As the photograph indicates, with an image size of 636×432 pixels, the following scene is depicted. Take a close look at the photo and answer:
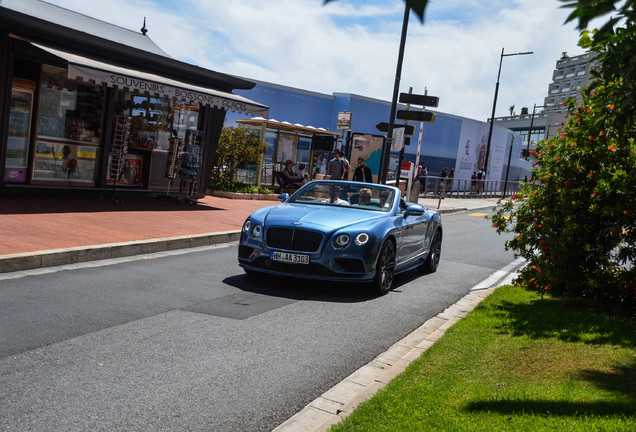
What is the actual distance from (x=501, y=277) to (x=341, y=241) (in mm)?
4318

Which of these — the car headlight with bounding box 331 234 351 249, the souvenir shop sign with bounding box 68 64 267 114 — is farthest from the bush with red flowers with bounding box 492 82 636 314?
the souvenir shop sign with bounding box 68 64 267 114

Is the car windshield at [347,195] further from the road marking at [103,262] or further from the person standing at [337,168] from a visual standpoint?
the person standing at [337,168]

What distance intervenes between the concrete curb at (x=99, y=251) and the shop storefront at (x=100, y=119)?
3784 mm

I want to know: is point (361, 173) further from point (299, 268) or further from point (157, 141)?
point (299, 268)

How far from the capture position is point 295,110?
32906 millimetres

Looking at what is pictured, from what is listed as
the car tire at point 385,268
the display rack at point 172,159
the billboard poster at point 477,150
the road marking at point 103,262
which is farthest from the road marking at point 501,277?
the billboard poster at point 477,150

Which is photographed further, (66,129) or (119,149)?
(119,149)

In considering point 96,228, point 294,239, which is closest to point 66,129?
point 96,228

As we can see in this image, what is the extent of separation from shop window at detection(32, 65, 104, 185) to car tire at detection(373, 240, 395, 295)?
9.04m

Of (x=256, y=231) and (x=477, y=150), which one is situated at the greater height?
(x=477, y=150)

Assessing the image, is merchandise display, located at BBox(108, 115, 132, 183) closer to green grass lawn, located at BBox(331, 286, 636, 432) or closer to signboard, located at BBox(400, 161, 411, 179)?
green grass lawn, located at BBox(331, 286, 636, 432)

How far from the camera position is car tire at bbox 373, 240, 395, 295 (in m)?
8.29

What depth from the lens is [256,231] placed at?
8328 millimetres

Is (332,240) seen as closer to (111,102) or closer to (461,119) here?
(111,102)
